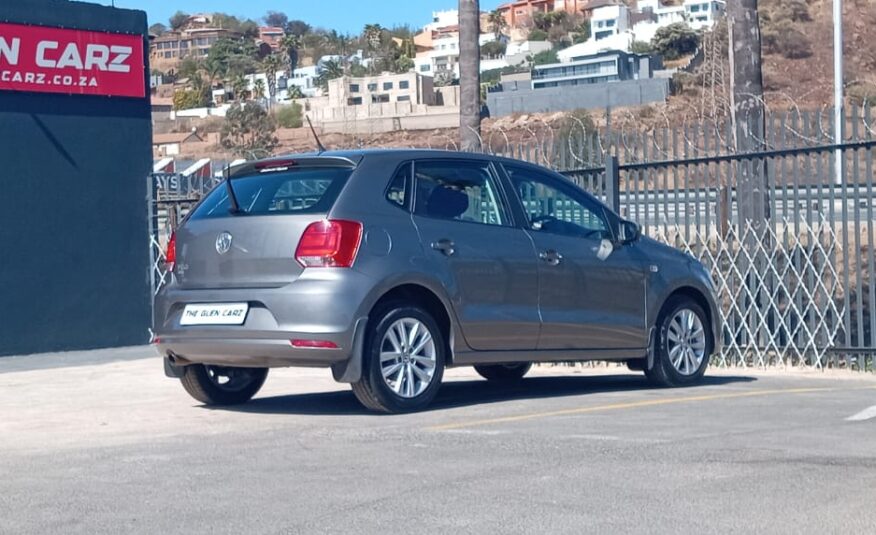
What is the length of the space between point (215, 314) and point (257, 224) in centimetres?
66

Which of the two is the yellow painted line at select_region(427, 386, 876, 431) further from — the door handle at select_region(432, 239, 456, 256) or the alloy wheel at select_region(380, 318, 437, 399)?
the door handle at select_region(432, 239, 456, 256)

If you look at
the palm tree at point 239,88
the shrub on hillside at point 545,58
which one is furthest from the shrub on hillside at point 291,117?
the shrub on hillside at point 545,58

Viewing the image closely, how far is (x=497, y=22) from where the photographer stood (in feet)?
483

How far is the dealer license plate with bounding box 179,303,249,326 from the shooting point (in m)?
8.95

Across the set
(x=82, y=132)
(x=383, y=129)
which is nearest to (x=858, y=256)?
(x=82, y=132)

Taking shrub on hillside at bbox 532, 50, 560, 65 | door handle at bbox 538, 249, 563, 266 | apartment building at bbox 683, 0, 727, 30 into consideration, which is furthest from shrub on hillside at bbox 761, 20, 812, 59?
door handle at bbox 538, 249, 563, 266

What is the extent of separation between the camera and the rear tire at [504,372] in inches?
447

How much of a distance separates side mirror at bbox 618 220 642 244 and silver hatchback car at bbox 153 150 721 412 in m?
0.01

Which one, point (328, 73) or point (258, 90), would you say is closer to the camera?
point (258, 90)

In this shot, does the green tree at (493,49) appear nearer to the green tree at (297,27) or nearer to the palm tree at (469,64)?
the green tree at (297,27)

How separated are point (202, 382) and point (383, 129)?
57.9 m

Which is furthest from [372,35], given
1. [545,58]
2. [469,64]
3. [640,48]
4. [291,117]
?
[469,64]

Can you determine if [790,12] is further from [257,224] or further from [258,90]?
[257,224]

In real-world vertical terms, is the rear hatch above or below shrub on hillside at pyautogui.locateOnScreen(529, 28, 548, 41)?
below
